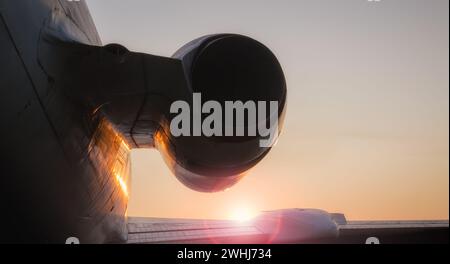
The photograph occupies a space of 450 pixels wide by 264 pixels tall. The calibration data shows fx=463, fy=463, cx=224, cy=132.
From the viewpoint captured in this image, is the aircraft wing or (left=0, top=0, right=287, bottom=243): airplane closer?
(left=0, top=0, right=287, bottom=243): airplane

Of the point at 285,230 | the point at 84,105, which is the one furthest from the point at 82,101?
the point at 285,230

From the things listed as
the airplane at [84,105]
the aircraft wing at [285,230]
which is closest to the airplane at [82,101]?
the airplane at [84,105]

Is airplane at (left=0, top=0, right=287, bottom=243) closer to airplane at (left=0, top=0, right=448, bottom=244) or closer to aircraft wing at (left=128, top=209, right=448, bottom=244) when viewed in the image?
airplane at (left=0, top=0, right=448, bottom=244)

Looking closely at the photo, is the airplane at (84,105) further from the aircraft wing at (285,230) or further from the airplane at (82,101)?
the aircraft wing at (285,230)

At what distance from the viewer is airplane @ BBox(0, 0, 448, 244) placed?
10.4ft

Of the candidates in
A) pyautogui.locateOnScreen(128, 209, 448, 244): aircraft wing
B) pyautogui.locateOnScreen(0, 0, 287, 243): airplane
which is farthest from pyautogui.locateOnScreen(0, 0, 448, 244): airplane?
pyautogui.locateOnScreen(128, 209, 448, 244): aircraft wing

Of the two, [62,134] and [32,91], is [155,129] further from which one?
[32,91]

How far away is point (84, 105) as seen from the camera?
12.2ft

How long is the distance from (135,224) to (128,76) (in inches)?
288

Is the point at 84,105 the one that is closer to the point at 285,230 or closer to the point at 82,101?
the point at 82,101

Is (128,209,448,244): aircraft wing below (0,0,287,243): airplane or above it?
below

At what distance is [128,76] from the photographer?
12.2 ft
